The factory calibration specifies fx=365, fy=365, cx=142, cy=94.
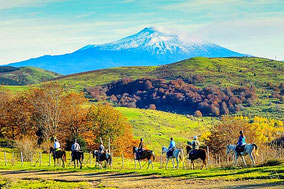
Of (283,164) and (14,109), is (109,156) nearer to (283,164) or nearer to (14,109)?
(283,164)

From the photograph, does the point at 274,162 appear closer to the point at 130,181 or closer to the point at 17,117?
the point at 130,181

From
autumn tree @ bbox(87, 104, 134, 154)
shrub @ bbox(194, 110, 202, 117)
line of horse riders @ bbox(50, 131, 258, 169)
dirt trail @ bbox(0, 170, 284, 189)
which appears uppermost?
shrub @ bbox(194, 110, 202, 117)

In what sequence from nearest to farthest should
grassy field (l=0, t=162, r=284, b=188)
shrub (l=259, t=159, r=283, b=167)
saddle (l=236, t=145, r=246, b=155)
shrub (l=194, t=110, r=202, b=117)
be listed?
grassy field (l=0, t=162, r=284, b=188) → shrub (l=259, t=159, r=283, b=167) → saddle (l=236, t=145, r=246, b=155) → shrub (l=194, t=110, r=202, b=117)

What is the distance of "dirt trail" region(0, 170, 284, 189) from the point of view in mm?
22347

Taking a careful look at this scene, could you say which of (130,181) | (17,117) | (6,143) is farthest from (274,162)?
(17,117)

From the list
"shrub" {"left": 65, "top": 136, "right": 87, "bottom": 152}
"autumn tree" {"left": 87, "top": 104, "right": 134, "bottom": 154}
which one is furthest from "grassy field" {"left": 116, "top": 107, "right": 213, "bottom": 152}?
"shrub" {"left": 65, "top": 136, "right": 87, "bottom": 152}

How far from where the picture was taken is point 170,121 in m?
166

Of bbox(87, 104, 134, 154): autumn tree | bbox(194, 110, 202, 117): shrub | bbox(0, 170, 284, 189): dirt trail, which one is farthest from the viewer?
bbox(194, 110, 202, 117): shrub

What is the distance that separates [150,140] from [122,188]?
318 ft

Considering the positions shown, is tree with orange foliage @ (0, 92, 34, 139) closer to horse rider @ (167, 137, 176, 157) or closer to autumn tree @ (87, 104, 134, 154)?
autumn tree @ (87, 104, 134, 154)

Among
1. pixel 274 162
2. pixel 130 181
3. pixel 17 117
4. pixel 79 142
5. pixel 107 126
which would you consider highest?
pixel 17 117

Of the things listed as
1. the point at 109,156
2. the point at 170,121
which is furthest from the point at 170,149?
the point at 170,121

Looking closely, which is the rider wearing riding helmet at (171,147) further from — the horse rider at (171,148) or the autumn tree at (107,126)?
the autumn tree at (107,126)

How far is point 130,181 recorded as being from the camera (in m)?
27.7
